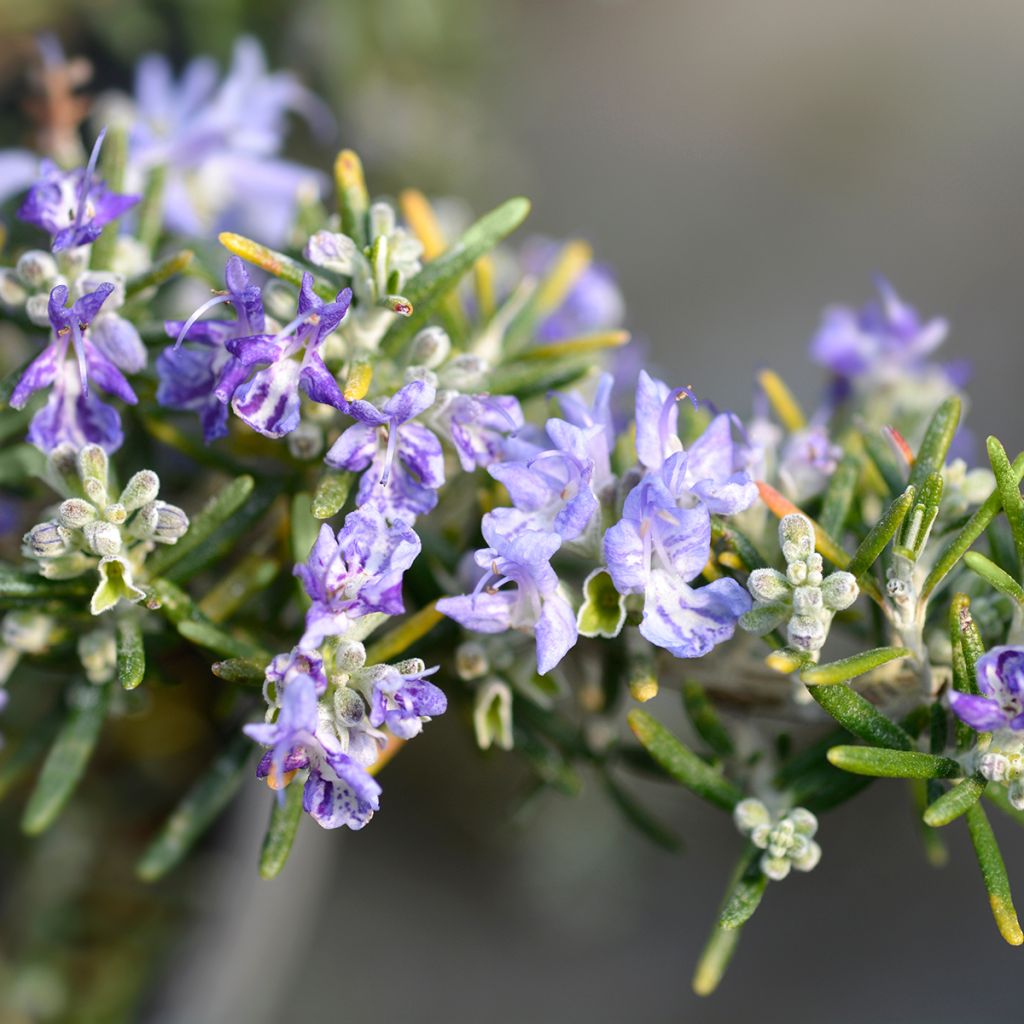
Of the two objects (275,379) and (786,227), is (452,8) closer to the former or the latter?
(786,227)

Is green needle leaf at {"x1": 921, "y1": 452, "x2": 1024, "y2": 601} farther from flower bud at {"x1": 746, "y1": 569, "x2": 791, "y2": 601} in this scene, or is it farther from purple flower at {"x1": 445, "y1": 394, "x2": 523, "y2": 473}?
purple flower at {"x1": 445, "y1": 394, "x2": 523, "y2": 473}

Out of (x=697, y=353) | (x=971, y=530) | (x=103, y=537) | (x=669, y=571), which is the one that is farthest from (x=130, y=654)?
(x=697, y=353)

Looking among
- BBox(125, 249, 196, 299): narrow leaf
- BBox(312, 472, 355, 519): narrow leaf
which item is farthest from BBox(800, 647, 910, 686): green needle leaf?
BBox(125, 249, 196, 299): narrow leaf

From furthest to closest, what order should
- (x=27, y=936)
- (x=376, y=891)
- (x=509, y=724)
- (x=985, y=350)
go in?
1. (x=985, y=350)
2. (x=376, y=891)
3. (x=27, y=936)
4. (x=509, y=724)

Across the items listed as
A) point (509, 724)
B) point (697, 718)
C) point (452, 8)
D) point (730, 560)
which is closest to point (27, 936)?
point (509, 724)

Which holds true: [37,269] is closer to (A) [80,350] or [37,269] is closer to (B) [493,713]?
(A) [80,350]

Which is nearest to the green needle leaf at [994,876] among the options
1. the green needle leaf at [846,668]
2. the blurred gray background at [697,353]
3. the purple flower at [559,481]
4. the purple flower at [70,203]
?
the green needle leaf at [846,668]

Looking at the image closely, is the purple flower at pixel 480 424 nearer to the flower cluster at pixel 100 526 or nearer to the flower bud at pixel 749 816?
the flower cluster at pixel 100 526

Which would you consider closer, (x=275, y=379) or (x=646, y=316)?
(x=275, y=379)
